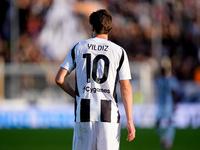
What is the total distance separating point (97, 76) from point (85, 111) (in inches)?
12.6

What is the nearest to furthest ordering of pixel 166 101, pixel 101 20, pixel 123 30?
1. pixel 101 20
2. pixel 166 101
3. pixel 123 30

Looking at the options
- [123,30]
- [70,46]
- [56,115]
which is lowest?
[56,115]

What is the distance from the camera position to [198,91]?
16297 mm

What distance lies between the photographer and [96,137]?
334 cm

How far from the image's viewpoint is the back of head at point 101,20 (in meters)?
3.33

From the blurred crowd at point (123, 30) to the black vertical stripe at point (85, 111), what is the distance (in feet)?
47.7

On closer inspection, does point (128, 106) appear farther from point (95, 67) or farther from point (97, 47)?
point (97, 47)

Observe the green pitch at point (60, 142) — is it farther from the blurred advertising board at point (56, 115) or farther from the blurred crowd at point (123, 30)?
the blurred crowd at point (123, 30)

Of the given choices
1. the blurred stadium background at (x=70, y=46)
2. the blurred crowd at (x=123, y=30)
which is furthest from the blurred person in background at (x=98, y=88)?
the blurred crowd at (x=123, y=30)

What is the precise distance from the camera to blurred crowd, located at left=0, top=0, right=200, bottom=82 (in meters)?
18.2

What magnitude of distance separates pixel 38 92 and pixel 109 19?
40.8ft

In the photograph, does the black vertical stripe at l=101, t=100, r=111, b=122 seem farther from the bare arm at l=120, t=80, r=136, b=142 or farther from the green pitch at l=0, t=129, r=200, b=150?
the green pitch at l=0, t=129, r=200, b=150

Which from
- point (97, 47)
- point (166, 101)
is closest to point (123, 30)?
point (166, 101)

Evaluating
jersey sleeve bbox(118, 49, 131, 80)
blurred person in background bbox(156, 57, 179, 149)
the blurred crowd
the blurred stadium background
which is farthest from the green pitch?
the blurred crowd
